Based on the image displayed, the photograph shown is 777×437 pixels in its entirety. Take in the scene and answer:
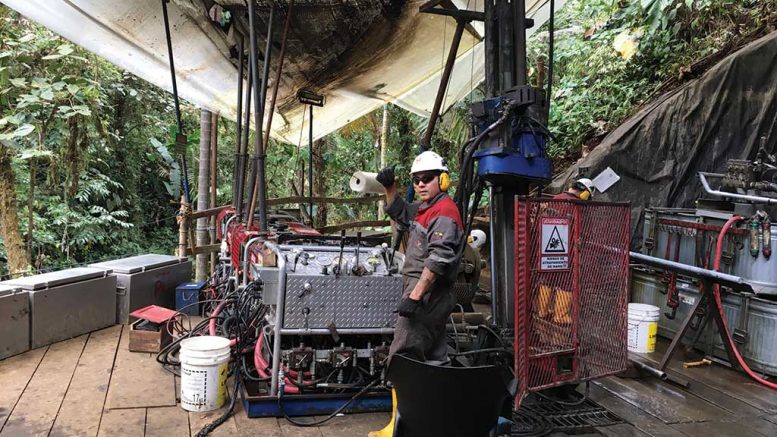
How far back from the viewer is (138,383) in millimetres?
3676

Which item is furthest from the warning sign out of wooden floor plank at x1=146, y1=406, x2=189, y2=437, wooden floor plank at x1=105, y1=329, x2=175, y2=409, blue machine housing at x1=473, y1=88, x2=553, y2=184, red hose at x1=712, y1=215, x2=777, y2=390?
wooden floor plank at x1=105, y1=329, x2=175, y2=409

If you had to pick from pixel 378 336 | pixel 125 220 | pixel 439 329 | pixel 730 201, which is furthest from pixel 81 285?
pixel 125 220

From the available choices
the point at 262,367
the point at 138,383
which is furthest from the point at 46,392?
the point at 262,367

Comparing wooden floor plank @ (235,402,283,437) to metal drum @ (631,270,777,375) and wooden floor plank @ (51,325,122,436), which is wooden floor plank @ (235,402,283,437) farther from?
metal drum @ (631,270,777,375)

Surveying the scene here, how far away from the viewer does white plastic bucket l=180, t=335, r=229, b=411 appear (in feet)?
10.6

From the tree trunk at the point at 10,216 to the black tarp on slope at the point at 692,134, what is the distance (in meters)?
8.26

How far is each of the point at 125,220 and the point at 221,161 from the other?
107 inches

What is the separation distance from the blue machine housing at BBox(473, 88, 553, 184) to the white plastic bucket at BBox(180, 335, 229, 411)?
2.37 m

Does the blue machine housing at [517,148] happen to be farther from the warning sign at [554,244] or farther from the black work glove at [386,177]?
the black work glove at [386,177]

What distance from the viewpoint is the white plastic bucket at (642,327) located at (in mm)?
4852

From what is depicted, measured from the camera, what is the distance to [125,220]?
11.7 metres

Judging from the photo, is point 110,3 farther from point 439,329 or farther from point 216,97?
point 439,329

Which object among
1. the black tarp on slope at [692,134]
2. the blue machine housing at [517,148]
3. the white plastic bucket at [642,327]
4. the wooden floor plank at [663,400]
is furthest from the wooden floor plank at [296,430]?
the black tarp on slope at [692,134]

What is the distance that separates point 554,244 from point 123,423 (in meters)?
3.06
